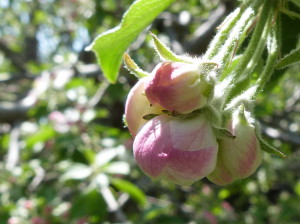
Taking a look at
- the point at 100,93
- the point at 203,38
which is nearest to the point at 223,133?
the point at 203,38

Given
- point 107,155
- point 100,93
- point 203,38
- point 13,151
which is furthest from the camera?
point 100,93

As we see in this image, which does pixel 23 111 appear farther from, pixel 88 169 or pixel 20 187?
pixel 88 169

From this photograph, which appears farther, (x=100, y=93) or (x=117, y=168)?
(x=100, y=93)

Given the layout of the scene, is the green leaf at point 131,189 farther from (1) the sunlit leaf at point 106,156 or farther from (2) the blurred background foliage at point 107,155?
(1) the sunlit leaf at point 106,156

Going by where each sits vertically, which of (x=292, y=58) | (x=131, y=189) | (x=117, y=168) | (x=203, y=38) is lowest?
(x=131, y=189)

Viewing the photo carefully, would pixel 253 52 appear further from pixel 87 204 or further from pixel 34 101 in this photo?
pixel 34 101
